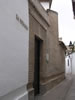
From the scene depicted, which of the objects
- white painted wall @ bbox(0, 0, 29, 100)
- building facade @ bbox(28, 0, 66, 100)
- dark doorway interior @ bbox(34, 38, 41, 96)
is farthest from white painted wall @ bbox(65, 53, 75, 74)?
white painted wall @ bbox(0, 0, 29, 100)

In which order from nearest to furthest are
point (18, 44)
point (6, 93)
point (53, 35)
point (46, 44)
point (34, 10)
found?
point (6, 93), point (18, 44), point (34, 10), point (46, 44), point (53, 35)

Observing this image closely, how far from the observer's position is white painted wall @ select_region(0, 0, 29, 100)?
236 inches

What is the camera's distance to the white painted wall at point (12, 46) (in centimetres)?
599

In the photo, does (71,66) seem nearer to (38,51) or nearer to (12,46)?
(38,51)

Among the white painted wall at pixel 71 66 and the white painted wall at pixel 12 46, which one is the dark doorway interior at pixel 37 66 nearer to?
the white painted wall at pixel 12 46

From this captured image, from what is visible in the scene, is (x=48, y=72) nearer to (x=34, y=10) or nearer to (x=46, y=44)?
(x=46, y=44)

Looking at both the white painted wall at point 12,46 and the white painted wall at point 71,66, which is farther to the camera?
the white painted wall at point 71,66

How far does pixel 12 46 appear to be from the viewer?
6.81m

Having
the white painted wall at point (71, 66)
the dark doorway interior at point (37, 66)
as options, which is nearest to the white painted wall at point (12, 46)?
the dark doorway interior at point (37, 66)

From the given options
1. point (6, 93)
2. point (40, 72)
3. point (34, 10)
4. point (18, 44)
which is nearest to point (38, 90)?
point (40, 72)

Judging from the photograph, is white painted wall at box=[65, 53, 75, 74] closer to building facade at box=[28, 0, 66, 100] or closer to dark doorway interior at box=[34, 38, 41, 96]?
building facade at box=[28, 0, 66, 100]

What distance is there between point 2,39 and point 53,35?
10.6 metres

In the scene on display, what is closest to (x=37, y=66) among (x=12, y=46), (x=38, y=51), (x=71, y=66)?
(x=38, y=51)

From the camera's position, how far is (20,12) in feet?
26.1
